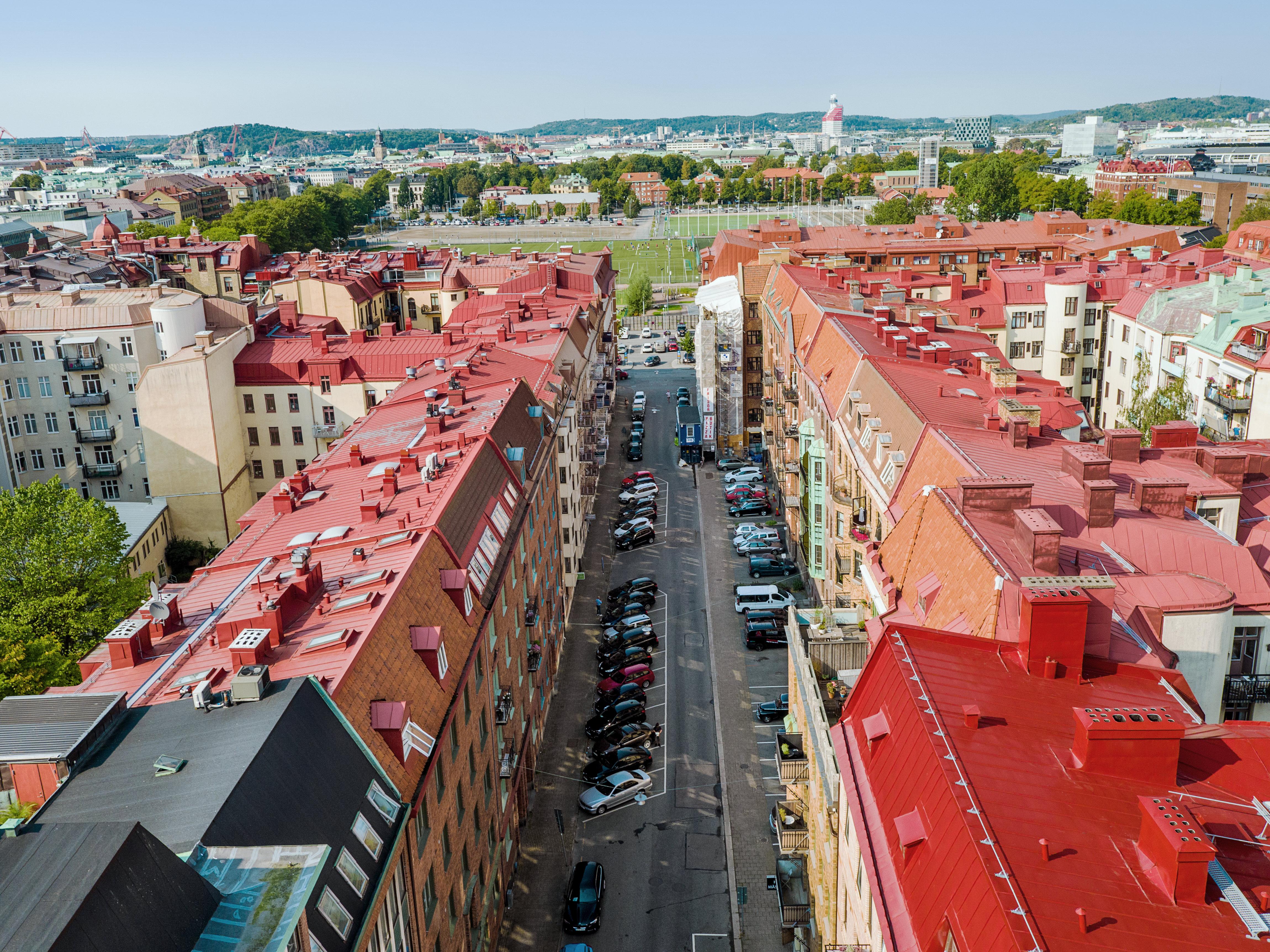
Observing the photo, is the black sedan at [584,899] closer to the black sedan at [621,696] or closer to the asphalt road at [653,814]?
the asphalt road at [653,814]

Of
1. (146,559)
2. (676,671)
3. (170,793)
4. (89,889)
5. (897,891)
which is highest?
(89,889)

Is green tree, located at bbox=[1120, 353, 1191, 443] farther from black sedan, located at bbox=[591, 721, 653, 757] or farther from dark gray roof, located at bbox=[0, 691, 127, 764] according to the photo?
dark gray roof, located at bbox=[0, 691, 127, 764]

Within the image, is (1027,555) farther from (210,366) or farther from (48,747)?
(210,366)

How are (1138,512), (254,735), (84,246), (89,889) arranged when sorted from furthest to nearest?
1. (84,246)
2. (1138,512)
3. (254,735)
4. (89,889)

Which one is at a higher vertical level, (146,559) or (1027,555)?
(1027,555)

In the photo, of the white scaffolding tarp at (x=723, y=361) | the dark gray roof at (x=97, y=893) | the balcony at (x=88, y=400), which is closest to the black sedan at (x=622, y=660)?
→ the white scaffolding tarp at (x=723, y=361)

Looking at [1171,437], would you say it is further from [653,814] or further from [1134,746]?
[653,814]

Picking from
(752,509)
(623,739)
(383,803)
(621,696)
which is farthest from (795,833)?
(752,509)

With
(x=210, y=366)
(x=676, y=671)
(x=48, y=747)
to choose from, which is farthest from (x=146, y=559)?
(x=48, y=747)
